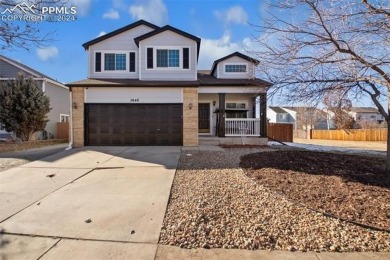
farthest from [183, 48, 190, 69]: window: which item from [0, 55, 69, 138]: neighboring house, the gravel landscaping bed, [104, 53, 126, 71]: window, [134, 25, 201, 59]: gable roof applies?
[0, 55, 69, 138]: neighboring house

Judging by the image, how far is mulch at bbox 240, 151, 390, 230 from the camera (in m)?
4.94

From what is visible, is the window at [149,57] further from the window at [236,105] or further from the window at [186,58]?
the window at [236,105]

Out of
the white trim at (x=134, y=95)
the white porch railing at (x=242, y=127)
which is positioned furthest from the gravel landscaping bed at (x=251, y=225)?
the white porch railing at (x=242, y=127)

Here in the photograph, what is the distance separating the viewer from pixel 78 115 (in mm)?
14305

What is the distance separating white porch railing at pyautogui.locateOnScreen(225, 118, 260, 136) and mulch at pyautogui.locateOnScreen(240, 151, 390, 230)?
5.91 meters

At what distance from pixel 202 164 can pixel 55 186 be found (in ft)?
14.5

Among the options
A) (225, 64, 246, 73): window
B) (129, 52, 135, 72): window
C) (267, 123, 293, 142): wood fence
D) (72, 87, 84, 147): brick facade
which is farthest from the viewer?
(267, 123, 293, 142): wood fence

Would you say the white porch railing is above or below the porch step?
above

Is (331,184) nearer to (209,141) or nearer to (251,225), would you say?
(251,225)

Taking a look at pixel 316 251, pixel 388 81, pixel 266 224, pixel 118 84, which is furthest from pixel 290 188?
pixel 118 84

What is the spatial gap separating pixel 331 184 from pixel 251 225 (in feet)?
10.3

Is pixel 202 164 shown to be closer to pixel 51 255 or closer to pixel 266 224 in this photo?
pixel 266 224

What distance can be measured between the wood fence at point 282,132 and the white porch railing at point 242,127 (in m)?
7.02

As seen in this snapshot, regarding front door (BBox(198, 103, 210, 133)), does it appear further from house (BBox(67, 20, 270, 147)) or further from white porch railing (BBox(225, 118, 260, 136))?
white porch railing (BBox(225, 118, 260, 136))
